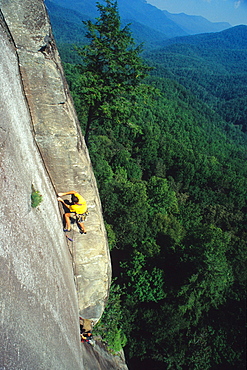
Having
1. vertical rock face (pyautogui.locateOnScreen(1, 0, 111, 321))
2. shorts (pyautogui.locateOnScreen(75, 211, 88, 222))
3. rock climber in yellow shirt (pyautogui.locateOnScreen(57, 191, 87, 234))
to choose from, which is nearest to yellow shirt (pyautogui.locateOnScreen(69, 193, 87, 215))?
rock climber in yellow shirt (pyautogui.locateOnScreen(57, 191, 87, 234))

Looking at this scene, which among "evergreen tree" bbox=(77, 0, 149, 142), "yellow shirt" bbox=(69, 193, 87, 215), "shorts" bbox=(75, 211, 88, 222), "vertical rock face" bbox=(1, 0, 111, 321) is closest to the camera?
"vertical rock face" bbox=(1, 0, 111, 321)

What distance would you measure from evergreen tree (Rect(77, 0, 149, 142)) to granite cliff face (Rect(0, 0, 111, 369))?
5256mm

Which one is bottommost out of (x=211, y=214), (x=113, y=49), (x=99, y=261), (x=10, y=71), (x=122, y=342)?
(x=211, y=214)

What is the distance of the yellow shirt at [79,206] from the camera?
776 centimetres

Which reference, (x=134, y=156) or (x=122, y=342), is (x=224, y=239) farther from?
(x=134, y=156)

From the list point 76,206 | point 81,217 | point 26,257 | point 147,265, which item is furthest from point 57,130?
point 147,265

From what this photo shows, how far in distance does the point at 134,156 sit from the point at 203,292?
34484 millimetres

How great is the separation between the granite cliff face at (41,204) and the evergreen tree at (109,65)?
17.2 feet

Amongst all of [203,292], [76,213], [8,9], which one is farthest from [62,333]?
[203,292]

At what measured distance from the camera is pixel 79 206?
7.84 metres

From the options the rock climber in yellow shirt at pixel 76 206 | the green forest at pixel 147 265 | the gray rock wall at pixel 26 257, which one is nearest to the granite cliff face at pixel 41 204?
the gray rock wall at pixel 26 257

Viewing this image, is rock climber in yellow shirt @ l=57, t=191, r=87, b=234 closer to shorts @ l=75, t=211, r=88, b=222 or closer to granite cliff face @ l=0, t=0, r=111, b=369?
shorts @ l=75, t=211, r=88, b=222

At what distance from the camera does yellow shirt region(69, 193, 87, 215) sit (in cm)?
776

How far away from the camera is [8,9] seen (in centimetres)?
594
